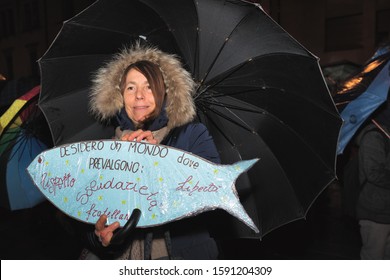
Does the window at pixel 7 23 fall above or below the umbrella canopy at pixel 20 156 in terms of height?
above

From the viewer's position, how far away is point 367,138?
10.5 ft

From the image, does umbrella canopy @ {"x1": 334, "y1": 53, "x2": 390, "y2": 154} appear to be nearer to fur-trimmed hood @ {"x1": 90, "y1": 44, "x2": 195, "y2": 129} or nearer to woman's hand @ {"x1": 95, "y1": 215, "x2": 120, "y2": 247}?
fur-trimmed hood @ {"x1": 90, "y1": 44, "x2": 195, "y2": 129}

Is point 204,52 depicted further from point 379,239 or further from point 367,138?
point 379,239

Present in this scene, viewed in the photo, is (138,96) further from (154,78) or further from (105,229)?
(105,229)

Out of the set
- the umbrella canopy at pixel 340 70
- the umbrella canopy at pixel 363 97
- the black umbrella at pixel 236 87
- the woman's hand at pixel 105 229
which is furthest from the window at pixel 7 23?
the woman's hand at pixel 105 229

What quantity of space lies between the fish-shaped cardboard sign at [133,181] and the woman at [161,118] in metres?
0.16

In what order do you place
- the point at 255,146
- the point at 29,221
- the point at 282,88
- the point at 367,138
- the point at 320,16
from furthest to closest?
the point at 320,16 → the point at 29,221 → the point at 367,138 → the point at 255,146 → the point at 282,88

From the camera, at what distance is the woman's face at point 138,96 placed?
6.10ft

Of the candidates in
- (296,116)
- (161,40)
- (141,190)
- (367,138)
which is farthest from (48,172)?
(367,138)

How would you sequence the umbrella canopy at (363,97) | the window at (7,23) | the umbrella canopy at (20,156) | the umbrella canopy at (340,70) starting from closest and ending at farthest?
1. the umbrella canopy at (363,97)
2. the umbrella canopy at (20,156)
3. the umbrella canopy at (340,70)
4. the window at (7,23)

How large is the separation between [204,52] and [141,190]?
0.95 m

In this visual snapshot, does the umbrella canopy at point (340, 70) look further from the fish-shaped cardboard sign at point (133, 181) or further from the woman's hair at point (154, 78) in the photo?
the fish-shaped cardboard sign at point (133, 181)

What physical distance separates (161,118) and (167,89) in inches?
6.4

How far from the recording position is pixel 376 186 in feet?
10.6
